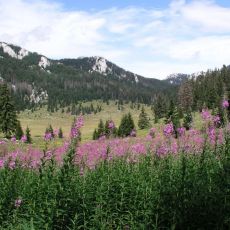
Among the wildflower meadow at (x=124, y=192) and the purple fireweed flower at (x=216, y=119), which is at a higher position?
Answer: the purple fireweed flower at (x=216, y=119)

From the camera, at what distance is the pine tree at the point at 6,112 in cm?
7575

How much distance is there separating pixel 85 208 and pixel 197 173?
255 centimetres

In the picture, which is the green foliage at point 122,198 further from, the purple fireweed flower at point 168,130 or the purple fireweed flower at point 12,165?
the purple fireweed flower at point 168,130

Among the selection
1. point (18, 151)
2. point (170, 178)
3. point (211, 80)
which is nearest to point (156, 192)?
point (170, 178)

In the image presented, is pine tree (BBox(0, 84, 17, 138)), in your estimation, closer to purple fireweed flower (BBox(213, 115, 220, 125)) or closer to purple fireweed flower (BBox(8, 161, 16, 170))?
purple fireweed flower (BBox(8, 161, 16, 170))

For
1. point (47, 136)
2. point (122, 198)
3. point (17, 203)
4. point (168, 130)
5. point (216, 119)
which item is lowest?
point (17, 203)

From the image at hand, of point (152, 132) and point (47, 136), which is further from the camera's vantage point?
point (152, 132)

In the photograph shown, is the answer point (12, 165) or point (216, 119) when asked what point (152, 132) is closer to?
point (216, 119)

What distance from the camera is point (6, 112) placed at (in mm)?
77062

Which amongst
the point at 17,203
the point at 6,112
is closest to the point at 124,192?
the point at 17,203

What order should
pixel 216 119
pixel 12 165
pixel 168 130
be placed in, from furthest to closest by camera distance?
pixel 168 130
pixel 216 119
pixel 12 165

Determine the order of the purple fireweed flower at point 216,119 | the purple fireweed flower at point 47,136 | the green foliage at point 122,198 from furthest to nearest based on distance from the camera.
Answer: the purple fireweed flower at point 216,119
the purple fireweed flower at point 47,136
the green foliage at point 122,198

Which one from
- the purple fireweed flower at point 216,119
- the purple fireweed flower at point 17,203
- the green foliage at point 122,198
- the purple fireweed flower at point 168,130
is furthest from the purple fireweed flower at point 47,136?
the purple fireweed flower at point 216,119

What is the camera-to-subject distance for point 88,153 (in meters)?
12.0
